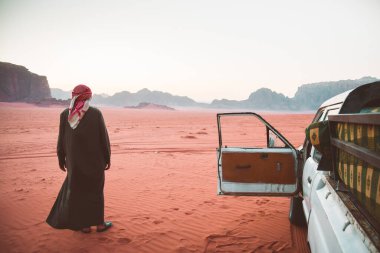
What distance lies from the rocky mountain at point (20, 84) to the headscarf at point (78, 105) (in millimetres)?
112456

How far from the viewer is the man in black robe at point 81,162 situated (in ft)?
11.4

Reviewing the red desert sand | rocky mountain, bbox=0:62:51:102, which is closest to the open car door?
the red desert sand

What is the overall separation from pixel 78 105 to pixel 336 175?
3.04 meters

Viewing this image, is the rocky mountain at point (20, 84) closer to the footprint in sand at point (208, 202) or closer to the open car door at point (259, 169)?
the footprint in sand at point (208, 202)

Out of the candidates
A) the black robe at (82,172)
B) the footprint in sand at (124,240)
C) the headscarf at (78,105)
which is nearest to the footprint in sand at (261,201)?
the footprint in sand at (124,240)

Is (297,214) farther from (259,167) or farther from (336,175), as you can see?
(336,175)

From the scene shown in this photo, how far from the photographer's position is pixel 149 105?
169125 millimetres

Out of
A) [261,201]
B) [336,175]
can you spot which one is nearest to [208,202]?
[261,201]

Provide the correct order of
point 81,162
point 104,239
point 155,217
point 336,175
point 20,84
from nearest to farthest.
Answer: point 336,175 < point 81,162 < point 104,239 < point 155,217 < point 20,84

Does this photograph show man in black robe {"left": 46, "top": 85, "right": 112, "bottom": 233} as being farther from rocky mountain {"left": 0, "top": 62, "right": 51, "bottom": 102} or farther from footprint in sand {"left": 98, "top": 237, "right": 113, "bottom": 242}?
rocky mountain {"left": 0, "top": 62, "right": 51, "bottom": 102}

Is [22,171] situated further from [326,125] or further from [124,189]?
[326,125]

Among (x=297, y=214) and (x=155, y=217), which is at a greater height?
(x=297, y=214)

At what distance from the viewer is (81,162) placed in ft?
11.5

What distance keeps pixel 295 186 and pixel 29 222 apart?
4254 millimetres
